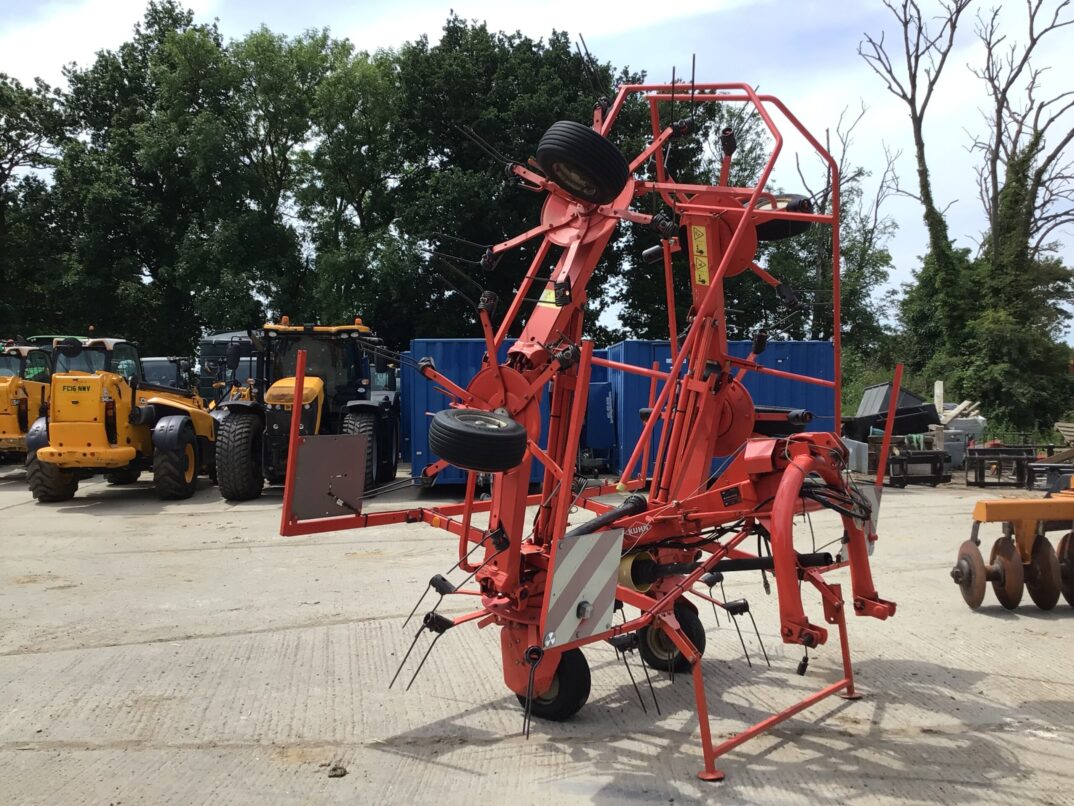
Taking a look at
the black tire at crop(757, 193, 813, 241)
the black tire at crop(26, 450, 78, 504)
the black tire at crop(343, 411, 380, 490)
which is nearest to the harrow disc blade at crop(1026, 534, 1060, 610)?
the black tire at crop(757, 193, 813, 241)

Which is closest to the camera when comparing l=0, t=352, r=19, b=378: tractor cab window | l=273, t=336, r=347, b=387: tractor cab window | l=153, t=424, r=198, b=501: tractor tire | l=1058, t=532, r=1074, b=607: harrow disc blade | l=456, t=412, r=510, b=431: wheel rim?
l=456, t=412, r=510, b=431: wheel rim

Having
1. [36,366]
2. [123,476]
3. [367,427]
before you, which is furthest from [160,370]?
[367,427]

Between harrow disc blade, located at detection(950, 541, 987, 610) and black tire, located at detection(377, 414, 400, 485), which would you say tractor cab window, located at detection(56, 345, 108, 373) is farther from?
harrow disc blade, located at detection(950, 541, 987, 610)

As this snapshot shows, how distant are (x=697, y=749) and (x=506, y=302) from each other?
18.0m

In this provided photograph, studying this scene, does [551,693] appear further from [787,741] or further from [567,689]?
[787,741]

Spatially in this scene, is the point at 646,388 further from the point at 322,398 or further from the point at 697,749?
the point at 697,749

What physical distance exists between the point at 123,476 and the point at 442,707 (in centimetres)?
1286

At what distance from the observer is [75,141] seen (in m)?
30.8

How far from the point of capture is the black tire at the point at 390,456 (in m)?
14.7

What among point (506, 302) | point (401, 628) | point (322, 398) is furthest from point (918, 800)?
point (506, 302)

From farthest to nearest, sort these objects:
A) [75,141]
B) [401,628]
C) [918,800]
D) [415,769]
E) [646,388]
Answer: [75,141]
[646,388]
[401,628]
[415,769]
[918,800]

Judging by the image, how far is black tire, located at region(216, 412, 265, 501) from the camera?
533 inches

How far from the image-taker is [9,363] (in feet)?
60.2

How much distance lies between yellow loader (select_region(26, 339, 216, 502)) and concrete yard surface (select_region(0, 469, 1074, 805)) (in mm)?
5479
